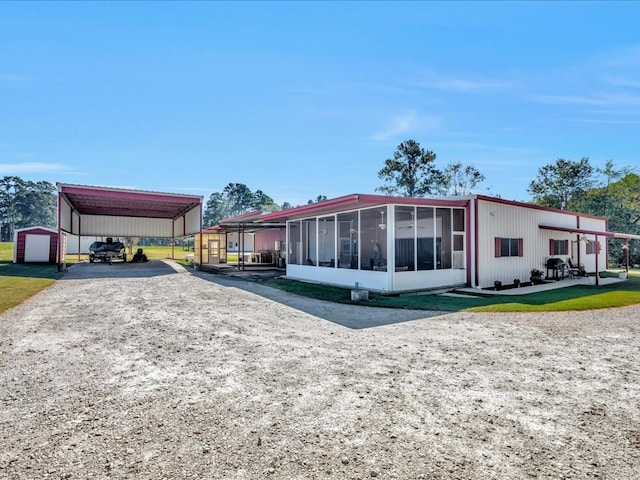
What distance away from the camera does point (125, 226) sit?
33.4 meters

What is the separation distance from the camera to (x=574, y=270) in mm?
17516

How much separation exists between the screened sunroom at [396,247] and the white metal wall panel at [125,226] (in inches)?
979

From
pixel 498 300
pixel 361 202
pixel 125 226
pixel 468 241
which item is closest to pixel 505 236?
pixel 468 241

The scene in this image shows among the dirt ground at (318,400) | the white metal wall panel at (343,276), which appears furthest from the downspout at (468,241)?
the dirt ground at (318,400)

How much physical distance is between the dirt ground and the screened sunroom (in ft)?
14.1

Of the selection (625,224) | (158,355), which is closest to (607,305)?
(158,355)

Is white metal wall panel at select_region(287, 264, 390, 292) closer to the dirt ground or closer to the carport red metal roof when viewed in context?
the dirt ground

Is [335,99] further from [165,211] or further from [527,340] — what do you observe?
[165,211]

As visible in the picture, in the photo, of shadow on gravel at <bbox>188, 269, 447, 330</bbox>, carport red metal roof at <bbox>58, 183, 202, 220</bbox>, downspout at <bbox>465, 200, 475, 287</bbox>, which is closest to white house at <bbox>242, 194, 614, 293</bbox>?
downspout at <bbox>465, 200, 475, 287</bbox>

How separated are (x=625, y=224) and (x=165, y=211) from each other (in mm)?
41966

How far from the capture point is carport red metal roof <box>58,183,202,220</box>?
19.5 m

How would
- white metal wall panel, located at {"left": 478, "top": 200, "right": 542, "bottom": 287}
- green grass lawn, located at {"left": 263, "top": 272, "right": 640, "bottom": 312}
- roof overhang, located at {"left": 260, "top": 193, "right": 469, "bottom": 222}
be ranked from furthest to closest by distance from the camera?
white metal wall panel, located at {"left": 478, "top": 200, "right": 542, "bottom": 287}, roof overhang, located at {"left": 260, "top": 193, "right": 469, "bottom": 222}, green grass lawn, located at {"left": 263, "top": 272, "right": 640, "bottom": 312}

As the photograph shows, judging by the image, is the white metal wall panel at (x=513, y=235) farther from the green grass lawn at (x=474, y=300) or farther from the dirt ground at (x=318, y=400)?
the dirt ground at (x=318, y=400)

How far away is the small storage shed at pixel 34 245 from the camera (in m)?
24.2
